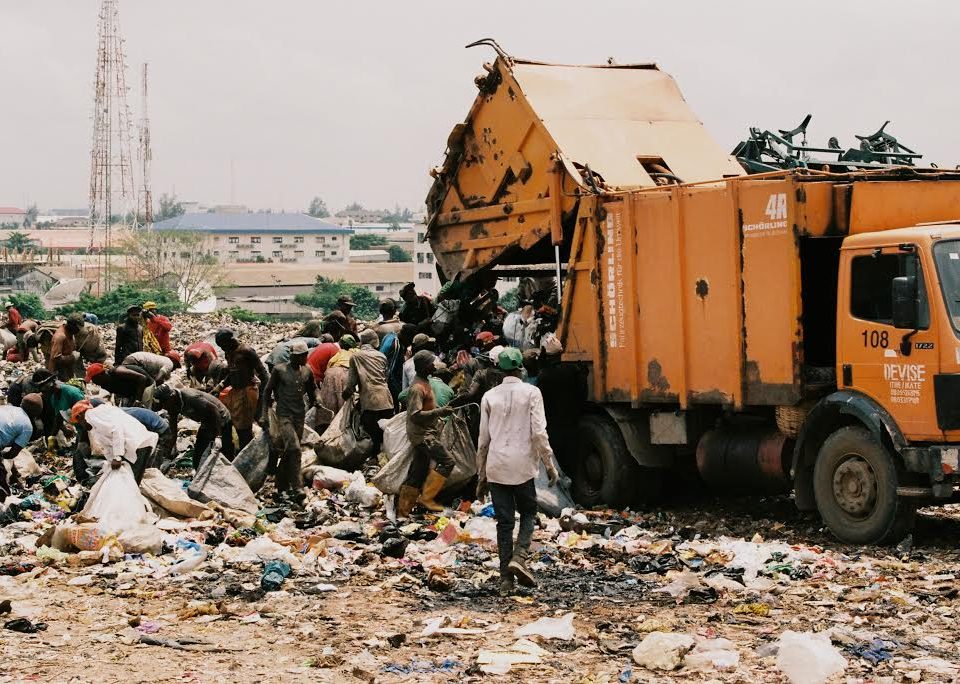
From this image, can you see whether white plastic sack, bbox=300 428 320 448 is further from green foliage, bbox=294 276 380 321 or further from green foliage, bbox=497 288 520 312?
green foliage, bbox=294 276 380 321

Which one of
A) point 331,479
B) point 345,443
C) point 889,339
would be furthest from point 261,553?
point 889,339

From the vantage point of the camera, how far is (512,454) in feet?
25.0

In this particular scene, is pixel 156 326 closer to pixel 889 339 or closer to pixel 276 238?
pixel 889 339

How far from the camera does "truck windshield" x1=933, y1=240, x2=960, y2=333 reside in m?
7.81

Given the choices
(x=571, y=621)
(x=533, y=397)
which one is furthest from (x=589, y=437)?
(x=571, y=621)

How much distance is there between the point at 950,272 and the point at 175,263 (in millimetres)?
82077

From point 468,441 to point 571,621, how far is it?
3471mm

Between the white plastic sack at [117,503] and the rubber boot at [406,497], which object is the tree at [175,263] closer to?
the rubber boot at [406,497]

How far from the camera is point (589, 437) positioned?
10.7m

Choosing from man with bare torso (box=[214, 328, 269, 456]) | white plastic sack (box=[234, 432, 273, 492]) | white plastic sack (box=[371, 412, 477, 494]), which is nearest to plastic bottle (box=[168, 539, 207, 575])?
white plastic sack (box=[371, 412, 477, 494])

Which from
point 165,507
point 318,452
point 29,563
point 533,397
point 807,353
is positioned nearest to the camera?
point 533,397

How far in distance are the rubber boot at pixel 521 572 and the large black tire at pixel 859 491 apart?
2.10m

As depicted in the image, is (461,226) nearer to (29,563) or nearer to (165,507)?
(165,507)

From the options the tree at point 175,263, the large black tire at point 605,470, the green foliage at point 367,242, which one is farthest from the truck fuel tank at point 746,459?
the green foliage at point 367,242
